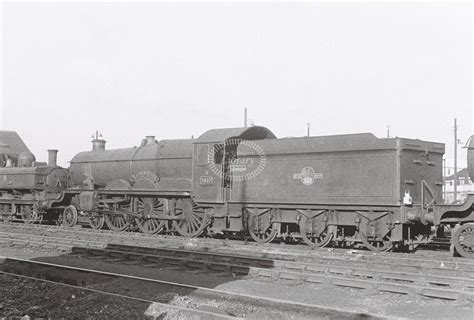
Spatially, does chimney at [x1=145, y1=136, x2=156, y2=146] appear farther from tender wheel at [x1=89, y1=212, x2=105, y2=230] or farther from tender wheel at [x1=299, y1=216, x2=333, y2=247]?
tender wheel at [x1=299, y1=216, x2=333, y2=247]

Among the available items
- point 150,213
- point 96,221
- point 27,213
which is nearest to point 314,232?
point 150,213

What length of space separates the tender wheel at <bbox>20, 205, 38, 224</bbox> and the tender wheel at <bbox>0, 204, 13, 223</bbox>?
0.62 metres

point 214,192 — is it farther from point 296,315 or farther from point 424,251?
point 296,315

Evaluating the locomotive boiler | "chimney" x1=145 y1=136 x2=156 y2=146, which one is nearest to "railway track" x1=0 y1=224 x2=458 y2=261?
the locomotive boiler

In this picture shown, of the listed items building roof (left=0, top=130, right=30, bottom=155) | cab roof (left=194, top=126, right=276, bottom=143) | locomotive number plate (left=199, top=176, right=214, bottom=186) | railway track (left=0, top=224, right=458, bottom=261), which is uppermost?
building roof (left=0, top=130, right=30, bottom=155)

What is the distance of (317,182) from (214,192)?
10.4ft

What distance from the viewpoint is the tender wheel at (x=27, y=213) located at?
22.0m

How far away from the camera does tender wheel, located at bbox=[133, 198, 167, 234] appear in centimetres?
1711

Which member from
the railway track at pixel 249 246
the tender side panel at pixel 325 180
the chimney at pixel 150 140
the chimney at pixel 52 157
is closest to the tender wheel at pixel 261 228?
the railway track at pixel 249 246

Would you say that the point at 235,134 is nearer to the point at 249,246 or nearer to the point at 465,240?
the point at 249,246

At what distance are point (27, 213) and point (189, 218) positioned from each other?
30.7 ft

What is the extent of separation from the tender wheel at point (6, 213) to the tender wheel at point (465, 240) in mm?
18082

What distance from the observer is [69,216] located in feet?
68.0

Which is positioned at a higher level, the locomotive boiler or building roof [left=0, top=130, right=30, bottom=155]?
building roof [left=0, top=130, right=30, bottom=155]
